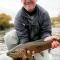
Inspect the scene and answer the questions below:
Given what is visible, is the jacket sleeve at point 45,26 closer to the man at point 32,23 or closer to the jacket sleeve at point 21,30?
the man at point 32,23

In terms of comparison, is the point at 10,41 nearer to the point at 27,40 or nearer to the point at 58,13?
the point at 27,40

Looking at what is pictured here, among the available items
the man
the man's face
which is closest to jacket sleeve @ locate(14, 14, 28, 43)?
the man

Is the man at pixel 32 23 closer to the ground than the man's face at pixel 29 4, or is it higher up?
closer to the ground

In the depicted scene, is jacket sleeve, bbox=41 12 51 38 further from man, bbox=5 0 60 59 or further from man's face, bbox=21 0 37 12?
man's face, bbox=21 0 37 12

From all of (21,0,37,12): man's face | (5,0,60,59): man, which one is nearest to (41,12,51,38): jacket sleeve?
(5,0,60,59): man

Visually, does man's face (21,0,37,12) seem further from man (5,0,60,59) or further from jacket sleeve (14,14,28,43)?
jacket sleeve (14,14,28,43)

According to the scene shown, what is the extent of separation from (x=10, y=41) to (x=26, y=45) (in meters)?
0.26

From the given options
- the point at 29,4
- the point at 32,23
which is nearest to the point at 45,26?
the point at 32,23

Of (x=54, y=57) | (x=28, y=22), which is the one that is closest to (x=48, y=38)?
(x=28, y=22)

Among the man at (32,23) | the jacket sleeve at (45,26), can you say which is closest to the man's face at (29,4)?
the man at (32,23)

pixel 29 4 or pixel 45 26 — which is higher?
pixel 29 4

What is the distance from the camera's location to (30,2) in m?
3.12

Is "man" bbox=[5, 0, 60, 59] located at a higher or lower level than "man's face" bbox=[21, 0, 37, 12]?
lower

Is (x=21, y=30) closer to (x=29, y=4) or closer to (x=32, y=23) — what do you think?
(x=32, y=23)
